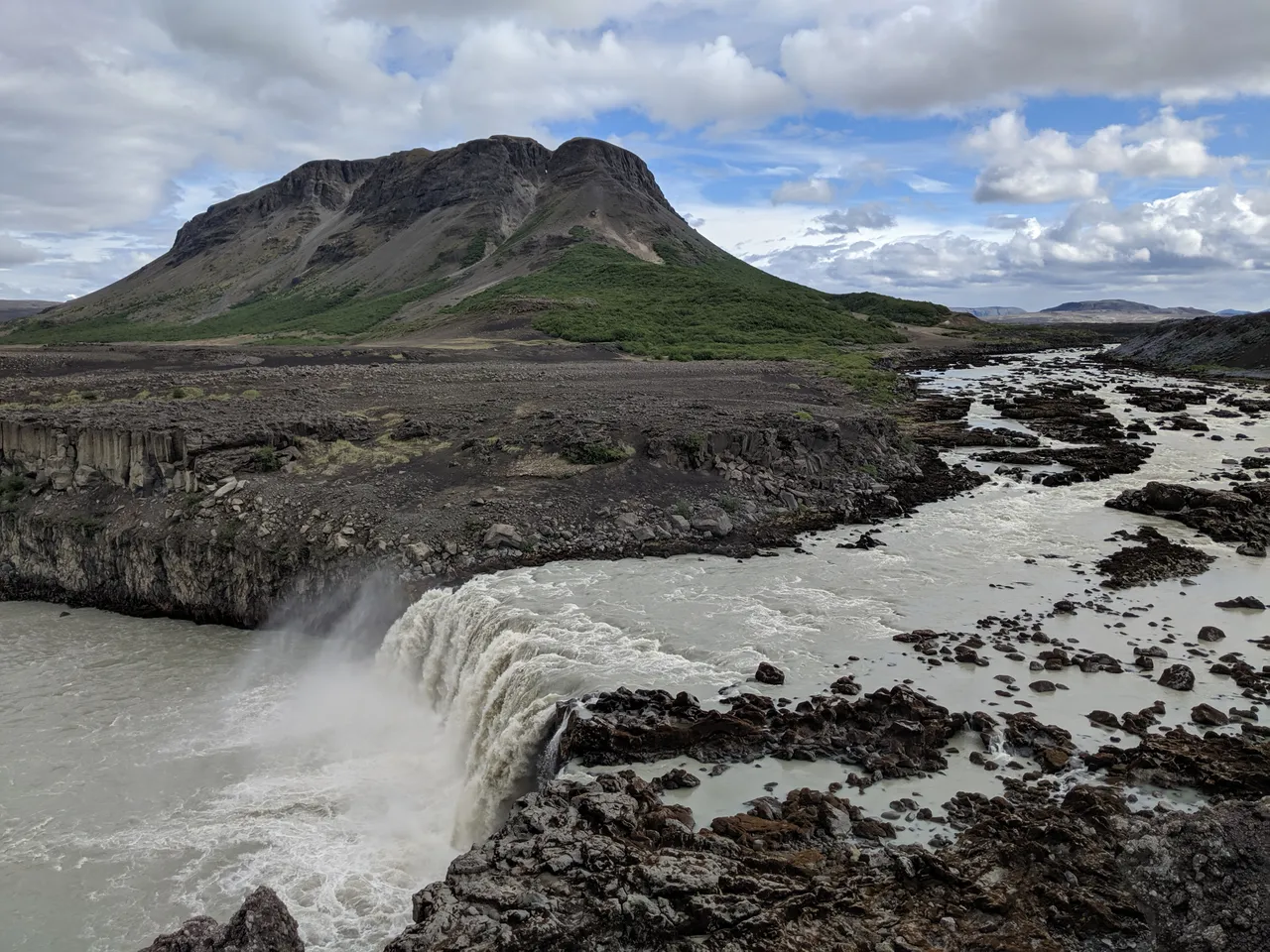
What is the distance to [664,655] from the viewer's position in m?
17.3

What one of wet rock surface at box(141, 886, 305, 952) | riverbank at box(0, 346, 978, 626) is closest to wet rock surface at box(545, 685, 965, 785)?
wet rock surface at box(141, 886, 305, 952)

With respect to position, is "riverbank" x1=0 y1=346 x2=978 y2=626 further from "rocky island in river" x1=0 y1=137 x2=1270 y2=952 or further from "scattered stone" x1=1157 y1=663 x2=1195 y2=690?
"scattered stone" x1=1157 y1=663 x2=1195 y2=690

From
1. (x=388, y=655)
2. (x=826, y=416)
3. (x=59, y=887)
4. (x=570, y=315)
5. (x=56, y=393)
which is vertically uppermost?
(x=570, y=315)

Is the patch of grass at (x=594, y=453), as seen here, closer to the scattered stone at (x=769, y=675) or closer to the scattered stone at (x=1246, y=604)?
the scattered stone at (x=769, y=675)

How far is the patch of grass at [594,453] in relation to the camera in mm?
29109

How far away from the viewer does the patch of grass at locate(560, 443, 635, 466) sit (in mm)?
29109

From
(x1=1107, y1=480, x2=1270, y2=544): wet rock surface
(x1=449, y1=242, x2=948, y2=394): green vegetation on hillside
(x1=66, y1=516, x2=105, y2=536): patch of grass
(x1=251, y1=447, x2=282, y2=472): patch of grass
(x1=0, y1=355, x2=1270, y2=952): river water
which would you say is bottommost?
(x1=0, y1=355, x2=1270, y2=952): river water

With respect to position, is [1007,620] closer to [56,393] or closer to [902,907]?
[902,907]

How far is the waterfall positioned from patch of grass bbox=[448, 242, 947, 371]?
47.6 m

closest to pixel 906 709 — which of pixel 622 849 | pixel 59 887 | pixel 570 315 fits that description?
pixel 622 849

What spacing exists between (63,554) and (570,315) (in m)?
59.7

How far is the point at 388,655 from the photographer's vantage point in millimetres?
21484

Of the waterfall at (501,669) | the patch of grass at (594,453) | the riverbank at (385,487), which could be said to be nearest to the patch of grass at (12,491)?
the riverbank at (385,487)

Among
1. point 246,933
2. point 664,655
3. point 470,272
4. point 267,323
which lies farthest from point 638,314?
point 246,933
